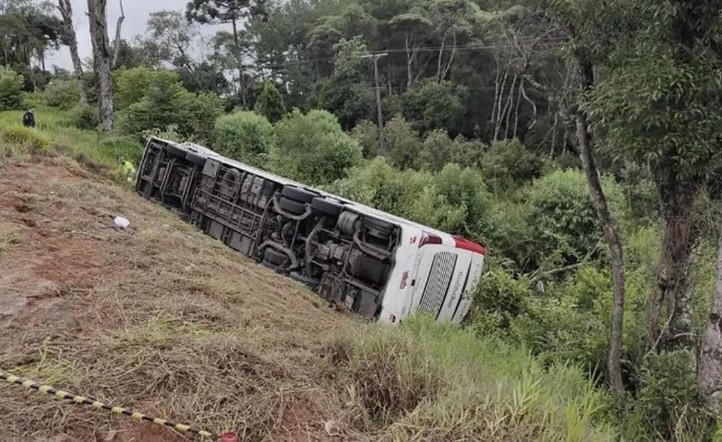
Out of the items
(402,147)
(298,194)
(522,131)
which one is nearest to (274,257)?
(298,194)

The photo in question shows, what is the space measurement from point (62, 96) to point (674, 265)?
1052 inches

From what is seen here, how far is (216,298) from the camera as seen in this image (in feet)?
14.4

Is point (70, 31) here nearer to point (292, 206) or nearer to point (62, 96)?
point (62, 96)

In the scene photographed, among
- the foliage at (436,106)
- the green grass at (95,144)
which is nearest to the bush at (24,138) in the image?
the green grass at (95,144)

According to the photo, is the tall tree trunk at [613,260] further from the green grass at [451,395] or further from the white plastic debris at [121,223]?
the white plastic debris at [121,223]

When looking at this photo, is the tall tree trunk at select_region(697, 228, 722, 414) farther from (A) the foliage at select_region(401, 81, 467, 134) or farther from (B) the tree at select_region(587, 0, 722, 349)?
(A) the foliage at select_region(401, 81, 467, 134)

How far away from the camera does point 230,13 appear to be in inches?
1332

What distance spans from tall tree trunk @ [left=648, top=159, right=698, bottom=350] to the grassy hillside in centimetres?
102

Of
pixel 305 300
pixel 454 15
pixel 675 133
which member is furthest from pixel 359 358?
pixel 454 15

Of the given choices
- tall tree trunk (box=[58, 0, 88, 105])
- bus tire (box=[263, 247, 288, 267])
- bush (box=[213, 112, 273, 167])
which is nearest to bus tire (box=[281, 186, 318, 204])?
bus tire (box=[263, 247, 288, 267])

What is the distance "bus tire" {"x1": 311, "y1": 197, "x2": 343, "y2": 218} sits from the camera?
6.59 meters

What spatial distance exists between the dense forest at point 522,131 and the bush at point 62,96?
0.10m

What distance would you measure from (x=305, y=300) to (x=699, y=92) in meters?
3.92

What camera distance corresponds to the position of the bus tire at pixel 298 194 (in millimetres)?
7066
